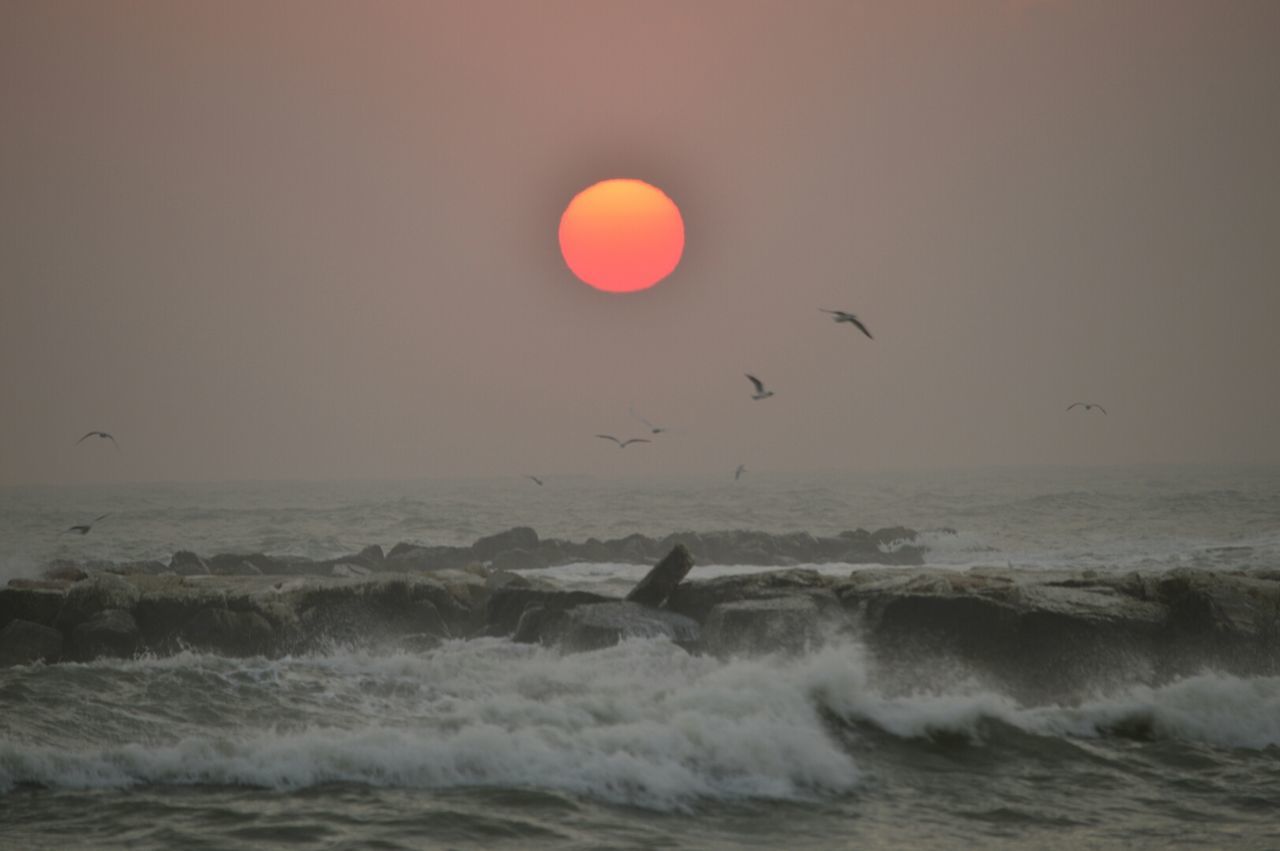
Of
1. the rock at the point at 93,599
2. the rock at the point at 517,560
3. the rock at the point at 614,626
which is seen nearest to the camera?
the rock at the point at 614,626

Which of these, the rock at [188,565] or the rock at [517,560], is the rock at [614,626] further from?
the rock at [517,560]

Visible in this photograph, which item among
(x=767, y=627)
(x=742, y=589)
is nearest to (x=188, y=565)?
(x=742, y=589)

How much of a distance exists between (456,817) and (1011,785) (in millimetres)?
6150

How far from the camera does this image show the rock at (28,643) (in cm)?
1809

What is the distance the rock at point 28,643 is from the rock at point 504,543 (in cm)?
1828

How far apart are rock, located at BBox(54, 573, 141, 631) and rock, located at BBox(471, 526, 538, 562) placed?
1695cm

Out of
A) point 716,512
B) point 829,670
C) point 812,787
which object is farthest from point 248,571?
point 716,512

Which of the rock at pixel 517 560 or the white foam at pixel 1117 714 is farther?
the rock at pixel 517 560

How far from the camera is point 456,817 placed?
11016 millimetres

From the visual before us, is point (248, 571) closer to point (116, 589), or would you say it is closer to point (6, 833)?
point (116, 589)

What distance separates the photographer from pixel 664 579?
64.2 feet

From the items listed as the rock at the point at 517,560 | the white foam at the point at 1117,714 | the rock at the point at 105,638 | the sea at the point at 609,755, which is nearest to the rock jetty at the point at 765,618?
the rock at the point at 105,638

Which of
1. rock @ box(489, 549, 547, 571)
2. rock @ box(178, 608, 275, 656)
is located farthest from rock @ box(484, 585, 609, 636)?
rock @ box(489, 549, 547, 571)

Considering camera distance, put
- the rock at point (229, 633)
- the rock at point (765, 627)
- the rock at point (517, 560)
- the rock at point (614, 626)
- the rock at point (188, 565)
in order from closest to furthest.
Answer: the rock at point (765, 627) < the rock at point (614, 626) < the rock at point (229, 633) < the rock at point (188, 565) < the rock at point (517, 560)
